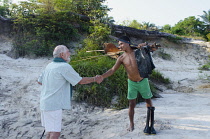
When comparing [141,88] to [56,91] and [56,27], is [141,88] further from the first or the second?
[56,27]

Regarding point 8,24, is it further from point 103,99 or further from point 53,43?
point 103,99

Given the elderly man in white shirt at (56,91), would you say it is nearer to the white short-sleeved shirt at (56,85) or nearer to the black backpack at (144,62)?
the white short-sleeved shirt at (56,85)

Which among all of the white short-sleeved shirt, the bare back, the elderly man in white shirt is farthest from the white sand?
the white short-sleeved shirt

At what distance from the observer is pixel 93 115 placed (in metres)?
4.89

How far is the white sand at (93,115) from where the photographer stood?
11.1ft

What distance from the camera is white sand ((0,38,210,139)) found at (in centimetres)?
337

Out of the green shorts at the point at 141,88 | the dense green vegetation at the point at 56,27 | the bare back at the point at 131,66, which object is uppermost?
the dense green vegetation at the point at 56,27

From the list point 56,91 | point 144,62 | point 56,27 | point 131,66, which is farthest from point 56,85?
point 56,27

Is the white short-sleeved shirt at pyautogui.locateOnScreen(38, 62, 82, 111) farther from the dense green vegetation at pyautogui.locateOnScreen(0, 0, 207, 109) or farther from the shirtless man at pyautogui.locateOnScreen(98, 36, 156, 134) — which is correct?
the dense green vegetation at pyautogui.locateOnScreen(0, 0, 207, 109)

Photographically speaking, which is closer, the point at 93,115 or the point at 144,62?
the point at 144,62

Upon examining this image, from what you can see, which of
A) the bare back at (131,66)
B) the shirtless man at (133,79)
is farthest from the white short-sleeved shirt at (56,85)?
the bare back at (131,66)

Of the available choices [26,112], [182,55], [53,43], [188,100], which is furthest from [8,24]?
[182,55]

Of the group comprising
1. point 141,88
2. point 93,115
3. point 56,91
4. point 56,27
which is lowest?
point 93,115

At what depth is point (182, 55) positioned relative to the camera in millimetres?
11406
